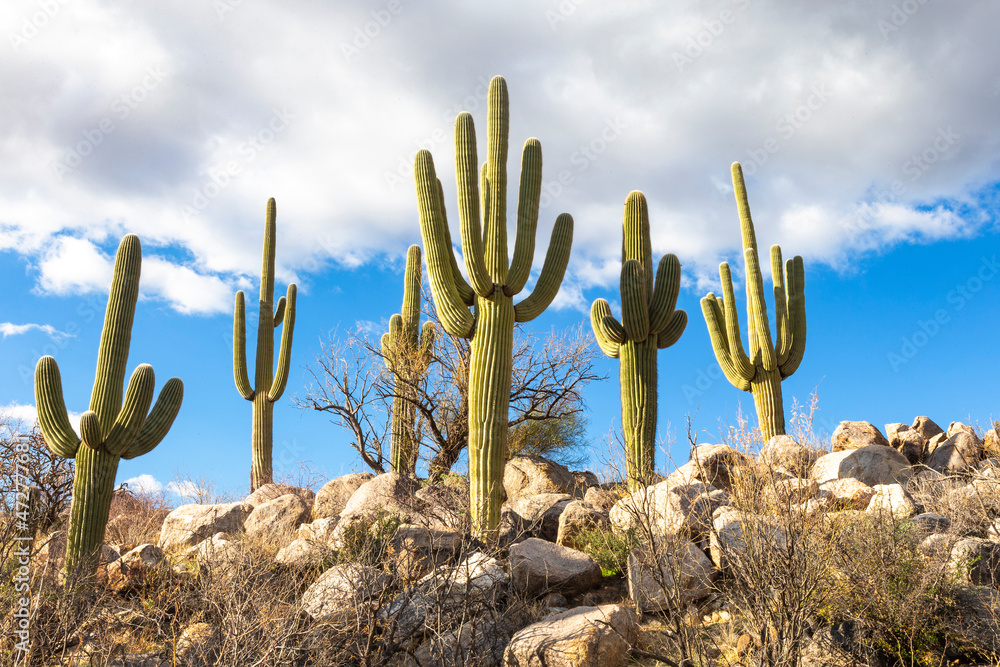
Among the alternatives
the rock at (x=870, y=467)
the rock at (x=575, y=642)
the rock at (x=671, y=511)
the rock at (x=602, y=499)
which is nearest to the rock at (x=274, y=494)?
the rock at (x=602, y=499)

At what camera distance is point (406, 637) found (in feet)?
21.0

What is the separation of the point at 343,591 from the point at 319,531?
272 cm

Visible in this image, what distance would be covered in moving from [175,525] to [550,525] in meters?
6.59

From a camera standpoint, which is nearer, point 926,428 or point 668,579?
point 668,579

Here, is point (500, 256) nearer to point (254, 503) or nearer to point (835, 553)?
point (835, 553)

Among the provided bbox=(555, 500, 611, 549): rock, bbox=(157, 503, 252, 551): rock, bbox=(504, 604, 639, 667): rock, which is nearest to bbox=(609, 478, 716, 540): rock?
bbox=(555, 500, 611, 549): rock

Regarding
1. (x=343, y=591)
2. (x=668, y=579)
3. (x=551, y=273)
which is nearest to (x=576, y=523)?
(x=668, y=579)

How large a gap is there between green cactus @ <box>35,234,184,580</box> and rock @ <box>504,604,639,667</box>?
6069 millimetres

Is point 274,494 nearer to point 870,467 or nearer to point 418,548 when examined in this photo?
point 418,548

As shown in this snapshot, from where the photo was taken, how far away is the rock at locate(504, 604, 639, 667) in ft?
19.2

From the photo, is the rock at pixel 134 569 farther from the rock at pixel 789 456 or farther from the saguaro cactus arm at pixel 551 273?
the rock at pixel 789 456

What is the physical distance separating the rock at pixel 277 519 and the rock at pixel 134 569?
1301mm

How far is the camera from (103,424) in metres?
9.27

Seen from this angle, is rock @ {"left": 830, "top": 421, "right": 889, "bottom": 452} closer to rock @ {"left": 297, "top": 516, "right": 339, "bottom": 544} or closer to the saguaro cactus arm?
the saguaro cactus arm
